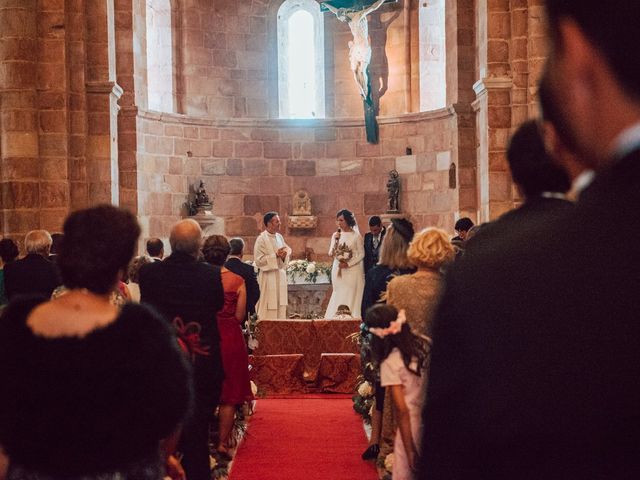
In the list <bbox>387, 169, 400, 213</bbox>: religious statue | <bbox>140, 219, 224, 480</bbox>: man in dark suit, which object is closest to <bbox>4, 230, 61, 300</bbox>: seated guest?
<bbox>140, 219, 224, 480</bbox>: man in dark suit

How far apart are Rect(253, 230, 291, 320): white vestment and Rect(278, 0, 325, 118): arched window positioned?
6.32m

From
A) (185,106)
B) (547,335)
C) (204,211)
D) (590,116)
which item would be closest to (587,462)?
(547,335)

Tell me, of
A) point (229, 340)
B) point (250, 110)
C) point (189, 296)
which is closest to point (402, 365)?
point (189, 296)

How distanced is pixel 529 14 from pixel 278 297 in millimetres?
5065

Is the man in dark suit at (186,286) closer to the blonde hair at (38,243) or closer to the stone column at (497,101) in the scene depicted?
the blonde hair at (38,243)

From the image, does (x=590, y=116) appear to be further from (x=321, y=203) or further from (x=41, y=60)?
(x=321, y=203)

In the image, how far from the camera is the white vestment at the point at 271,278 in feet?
43.2

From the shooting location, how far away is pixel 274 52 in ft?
62.1

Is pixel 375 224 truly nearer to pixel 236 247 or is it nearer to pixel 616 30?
pixel 236 247

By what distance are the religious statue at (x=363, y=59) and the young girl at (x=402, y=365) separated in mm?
13470

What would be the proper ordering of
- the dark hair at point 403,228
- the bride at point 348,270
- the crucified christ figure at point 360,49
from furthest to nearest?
the crucified christ figure at point 360,49 → the bride at point 348,270 → the dark hair at point 403,228

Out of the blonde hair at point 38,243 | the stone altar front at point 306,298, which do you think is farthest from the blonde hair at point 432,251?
the stone altar front at point 306,298

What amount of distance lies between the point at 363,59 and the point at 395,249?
1219cm

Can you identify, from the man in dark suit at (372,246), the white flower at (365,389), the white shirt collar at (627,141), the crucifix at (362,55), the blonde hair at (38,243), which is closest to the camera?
the white shirt collar at (627,141)
